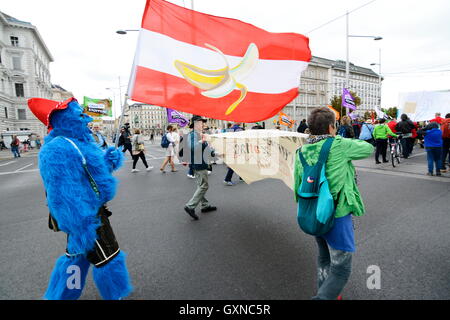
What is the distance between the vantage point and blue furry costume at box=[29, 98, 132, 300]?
6.25 ft

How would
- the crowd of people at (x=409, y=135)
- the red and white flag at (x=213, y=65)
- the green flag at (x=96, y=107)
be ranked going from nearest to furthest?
the red and white flag at (x=213, y=65) < the crowd of people at (x=409, y=135) < the green flag at (x=96, y=107)

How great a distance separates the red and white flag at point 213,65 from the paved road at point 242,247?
1793 millimetres

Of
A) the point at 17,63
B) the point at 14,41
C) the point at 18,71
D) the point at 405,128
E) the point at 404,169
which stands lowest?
the point at 404,169

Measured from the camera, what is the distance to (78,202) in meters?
1.93

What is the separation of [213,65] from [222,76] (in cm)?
19

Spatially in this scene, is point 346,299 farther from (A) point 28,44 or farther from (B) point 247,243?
(A) point 28,44

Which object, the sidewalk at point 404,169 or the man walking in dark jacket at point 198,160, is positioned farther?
the sidewalk at point 404,169

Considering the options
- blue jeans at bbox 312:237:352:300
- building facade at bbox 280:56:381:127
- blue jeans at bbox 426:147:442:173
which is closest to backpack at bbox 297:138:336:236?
blue jeans at bbox 312:237:352:300

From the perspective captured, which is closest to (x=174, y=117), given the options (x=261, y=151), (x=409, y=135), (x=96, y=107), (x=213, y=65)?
(x=96, y=107)

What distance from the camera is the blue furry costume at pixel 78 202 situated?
6.25 ft

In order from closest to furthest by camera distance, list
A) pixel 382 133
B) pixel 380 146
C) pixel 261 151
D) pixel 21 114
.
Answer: pixel 261 151 < pixel 382 133 < pixel 380 146 < pixel 21 114

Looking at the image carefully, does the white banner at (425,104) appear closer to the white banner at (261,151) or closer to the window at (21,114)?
the white banner at (261,151)

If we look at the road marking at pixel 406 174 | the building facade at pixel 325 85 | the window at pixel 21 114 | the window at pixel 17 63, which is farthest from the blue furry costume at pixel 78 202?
the window at pixel 17 63

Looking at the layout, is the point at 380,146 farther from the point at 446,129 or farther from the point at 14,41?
the point at 14,41
